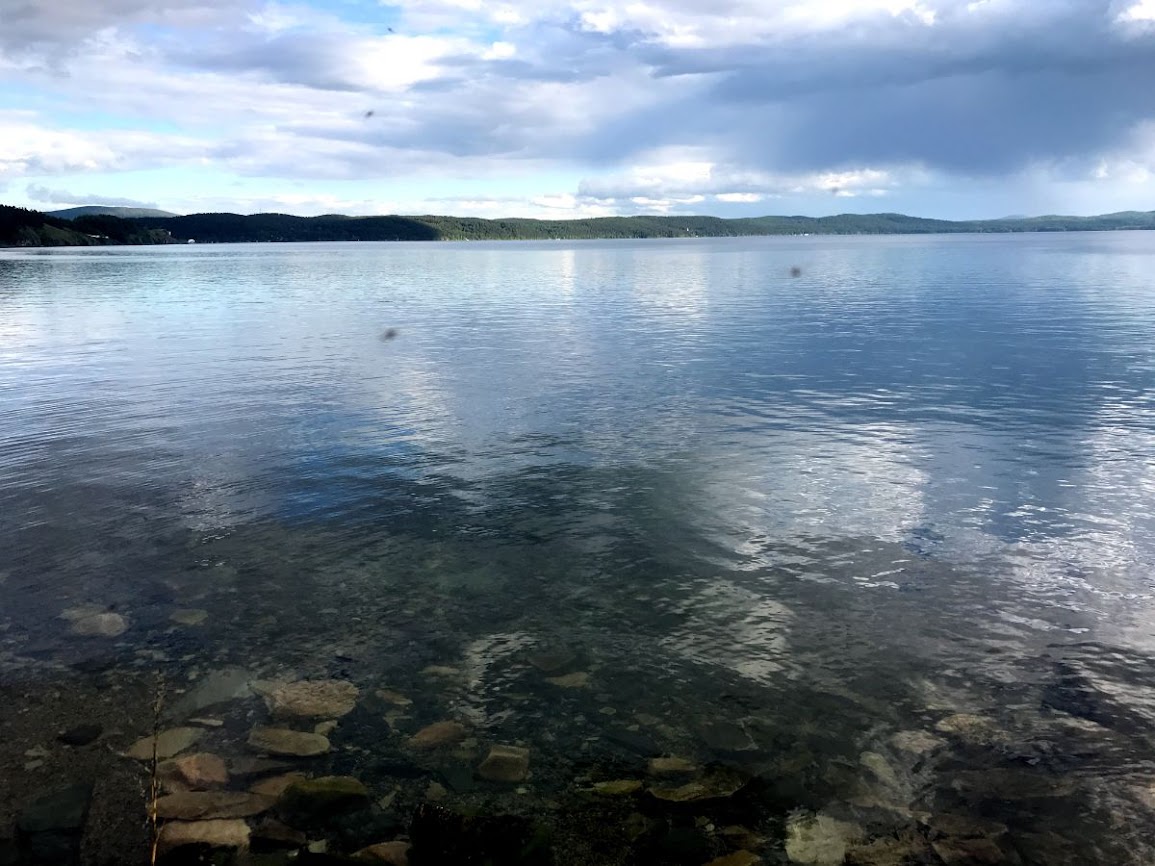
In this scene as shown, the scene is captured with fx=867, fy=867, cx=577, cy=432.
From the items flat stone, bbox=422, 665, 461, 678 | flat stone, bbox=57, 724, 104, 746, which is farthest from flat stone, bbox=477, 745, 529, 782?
flat stone, bbox=57, 724, 104, 746

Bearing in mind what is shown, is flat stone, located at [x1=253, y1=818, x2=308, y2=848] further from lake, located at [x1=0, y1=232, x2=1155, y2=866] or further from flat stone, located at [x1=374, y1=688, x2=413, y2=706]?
flat stone, located at [x1=374, y1=688, x2=413, y2=706]

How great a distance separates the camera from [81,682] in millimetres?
12086

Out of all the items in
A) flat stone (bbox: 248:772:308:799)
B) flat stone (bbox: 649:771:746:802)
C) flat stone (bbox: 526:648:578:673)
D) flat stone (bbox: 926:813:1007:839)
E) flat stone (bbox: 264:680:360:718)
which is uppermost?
flat stone (bbox: 526:648:578:673)

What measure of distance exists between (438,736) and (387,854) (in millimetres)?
2164

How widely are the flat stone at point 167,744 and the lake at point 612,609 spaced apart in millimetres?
104

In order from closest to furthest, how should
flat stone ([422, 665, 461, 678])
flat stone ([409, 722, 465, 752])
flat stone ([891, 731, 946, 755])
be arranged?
1. flat stone ([891, 731, 946, 755])
2. flat stone ([409, 722, 465, 752])
3. flat stone ([422, 665, 461, 678])

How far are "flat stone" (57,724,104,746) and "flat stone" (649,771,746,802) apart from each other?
6.94 metres

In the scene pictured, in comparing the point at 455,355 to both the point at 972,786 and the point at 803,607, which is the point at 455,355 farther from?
the point at 972,786

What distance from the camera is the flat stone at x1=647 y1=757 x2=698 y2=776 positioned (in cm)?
1006

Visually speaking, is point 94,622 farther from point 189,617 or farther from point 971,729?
point 971,729

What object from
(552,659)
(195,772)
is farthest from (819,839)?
(195,772)

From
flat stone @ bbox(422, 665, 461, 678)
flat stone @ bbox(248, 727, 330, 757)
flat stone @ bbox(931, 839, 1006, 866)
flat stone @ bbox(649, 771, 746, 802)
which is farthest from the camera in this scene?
flat stone @ bbox(422, 665, 461, 678)

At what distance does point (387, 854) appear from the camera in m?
8.72

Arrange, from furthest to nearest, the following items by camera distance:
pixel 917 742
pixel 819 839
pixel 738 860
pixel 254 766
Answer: pixel 917 742
pixel 254 766
pixel 819 839
pixel 738 860
